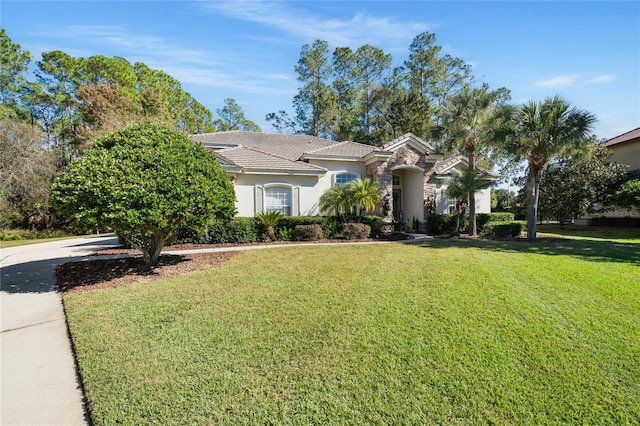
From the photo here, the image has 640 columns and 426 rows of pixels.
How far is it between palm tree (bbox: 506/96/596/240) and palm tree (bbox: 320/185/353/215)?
9292mm

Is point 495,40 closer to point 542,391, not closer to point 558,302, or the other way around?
point 558,302

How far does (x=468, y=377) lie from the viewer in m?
3.47

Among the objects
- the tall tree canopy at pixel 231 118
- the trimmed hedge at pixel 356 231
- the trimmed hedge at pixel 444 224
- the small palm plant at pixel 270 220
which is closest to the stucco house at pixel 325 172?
the trimmed hedge at pixel 444 224

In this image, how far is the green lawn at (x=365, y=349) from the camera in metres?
3.02

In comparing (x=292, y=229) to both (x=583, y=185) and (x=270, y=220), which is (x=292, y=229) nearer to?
(x=270, y=220)

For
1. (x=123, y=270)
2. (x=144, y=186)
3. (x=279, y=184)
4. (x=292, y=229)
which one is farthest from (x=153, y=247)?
(x=279, y=184)

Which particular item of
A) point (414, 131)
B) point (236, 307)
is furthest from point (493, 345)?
point (414, 131)

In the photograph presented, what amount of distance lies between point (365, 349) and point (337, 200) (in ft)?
41.6

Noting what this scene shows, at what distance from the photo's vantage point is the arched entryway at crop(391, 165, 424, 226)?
19.3 metres

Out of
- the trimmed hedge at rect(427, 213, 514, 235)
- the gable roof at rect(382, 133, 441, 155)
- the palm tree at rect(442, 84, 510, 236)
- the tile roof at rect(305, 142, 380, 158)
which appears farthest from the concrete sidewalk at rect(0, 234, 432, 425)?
the palm tree at rect(442, 84, 510, 236)

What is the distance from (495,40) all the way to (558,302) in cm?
1027

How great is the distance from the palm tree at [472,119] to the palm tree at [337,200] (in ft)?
24.0

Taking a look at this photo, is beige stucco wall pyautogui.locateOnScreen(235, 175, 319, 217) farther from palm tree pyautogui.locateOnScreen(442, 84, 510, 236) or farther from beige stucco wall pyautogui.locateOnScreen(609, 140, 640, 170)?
beige stucco wall pyautogui.locateOnScreen(609, 140, 640, 170)

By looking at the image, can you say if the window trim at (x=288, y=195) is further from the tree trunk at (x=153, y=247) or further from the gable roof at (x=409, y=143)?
the tree trunk at (x=153, y=247)
